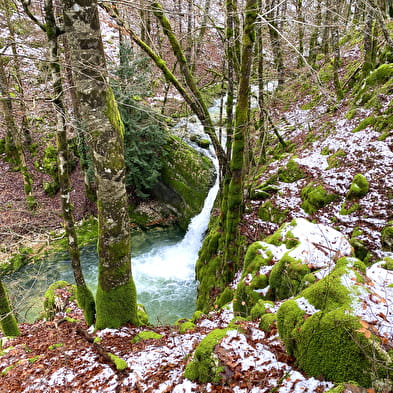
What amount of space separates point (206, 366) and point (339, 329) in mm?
1339

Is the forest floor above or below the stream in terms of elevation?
above

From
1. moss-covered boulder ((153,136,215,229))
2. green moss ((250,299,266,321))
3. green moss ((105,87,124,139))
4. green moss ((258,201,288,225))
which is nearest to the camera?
green moss ((105,87,124,139))

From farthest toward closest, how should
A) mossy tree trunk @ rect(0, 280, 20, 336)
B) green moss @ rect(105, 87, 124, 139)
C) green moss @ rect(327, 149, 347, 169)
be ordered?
green moss @ rect(327, 149, 347, 169) → mossy tree trunk @ rect(0, 280, 20, 336) → green moss @ rect(105, 87, 124, 139)

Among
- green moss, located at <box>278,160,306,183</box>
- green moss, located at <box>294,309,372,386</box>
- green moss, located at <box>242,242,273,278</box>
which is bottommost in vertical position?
green moss, located at <box>242,242,273,278</box>

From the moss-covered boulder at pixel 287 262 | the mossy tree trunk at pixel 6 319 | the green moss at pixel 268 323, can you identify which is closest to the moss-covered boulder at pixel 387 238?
the moss-covered boulder at pixel 287 262

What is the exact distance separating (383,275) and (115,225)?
12.2 feet

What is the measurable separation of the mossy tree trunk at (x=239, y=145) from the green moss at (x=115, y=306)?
2877 millimetres

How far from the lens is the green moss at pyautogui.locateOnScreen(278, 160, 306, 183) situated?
318 inches

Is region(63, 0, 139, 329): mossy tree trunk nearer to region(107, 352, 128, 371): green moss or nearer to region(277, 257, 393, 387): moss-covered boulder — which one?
region(107, 352, 128, 371): green moss

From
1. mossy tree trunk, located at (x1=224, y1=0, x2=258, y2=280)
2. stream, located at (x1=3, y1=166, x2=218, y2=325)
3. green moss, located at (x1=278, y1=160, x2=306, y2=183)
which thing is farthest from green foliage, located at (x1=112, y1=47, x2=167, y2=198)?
mossy tree trunk, located at (x1=224, y1=0, x2=258, y2=280)

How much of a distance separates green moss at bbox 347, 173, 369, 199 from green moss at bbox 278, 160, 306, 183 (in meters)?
1.70

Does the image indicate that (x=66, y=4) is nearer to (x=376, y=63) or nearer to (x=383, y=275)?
(x=383, y=275)

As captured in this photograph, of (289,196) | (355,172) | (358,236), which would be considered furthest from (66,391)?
(355,172)

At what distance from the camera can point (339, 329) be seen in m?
2.21
